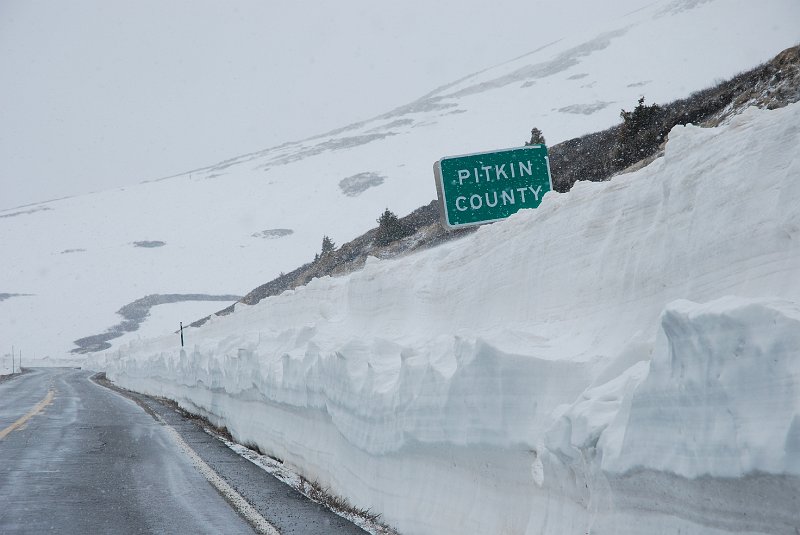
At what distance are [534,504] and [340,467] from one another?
11.3ft

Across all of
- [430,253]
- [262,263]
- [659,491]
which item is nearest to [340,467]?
[430,253]

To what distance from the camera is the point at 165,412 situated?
1898 cm

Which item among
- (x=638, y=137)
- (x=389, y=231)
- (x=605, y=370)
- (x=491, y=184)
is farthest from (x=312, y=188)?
(x=605, y=370)

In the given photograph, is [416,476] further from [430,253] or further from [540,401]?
[430,253]

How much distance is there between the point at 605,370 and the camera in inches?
157

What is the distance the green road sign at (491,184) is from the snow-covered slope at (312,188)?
76008 mm

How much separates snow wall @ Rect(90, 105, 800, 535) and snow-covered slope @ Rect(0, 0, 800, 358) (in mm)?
78726

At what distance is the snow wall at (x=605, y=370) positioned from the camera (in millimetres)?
2814

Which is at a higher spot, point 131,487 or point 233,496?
point 131,487

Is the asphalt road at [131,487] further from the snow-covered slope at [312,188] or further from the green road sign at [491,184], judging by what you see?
the snow-covered slope at [312,188]

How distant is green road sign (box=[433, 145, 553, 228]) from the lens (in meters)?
8.72

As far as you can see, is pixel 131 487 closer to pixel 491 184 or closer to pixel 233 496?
pixel 233 496

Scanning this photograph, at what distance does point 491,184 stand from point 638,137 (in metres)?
20.8

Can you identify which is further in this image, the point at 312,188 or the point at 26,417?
the point at 312,188
